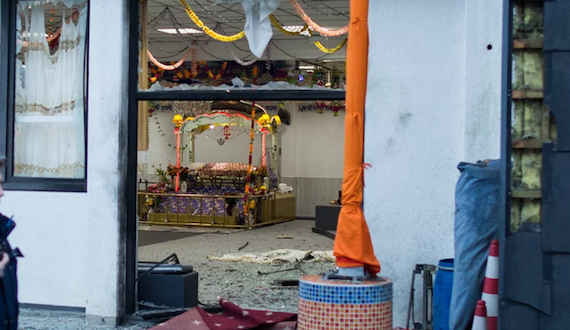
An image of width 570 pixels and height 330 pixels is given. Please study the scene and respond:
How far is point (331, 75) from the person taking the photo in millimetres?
16031

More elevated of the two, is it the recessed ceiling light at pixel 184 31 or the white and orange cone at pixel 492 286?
the recessed ceiling light at pixel 184 31

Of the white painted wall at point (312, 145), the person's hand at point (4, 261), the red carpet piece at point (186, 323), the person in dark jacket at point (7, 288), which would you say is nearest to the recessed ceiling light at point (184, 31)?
the white painted wall at point (312, 145)

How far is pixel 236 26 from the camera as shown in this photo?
1482cm

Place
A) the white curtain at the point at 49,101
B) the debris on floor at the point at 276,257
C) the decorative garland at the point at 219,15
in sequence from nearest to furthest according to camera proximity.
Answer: the white curtain at the point at 49,101 → the debris on floor at the point at 276,257 → the decorative garland at the point at 219,15

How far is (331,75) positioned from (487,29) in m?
10.4

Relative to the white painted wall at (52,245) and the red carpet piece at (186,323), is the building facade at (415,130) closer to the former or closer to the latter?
the white painted wall at (52,245)

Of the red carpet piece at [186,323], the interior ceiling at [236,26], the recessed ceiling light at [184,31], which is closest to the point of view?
the red carpet piece at [186,323]

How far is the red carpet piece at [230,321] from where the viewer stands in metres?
6.11

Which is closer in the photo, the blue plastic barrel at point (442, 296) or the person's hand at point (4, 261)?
the person's hand at point (4, 261)

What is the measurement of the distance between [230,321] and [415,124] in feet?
7.40

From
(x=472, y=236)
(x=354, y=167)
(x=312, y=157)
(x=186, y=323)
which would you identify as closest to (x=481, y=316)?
(x=472, y=236)

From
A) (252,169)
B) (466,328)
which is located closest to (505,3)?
(466,328)

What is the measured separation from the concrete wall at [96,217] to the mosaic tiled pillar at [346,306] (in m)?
2.77

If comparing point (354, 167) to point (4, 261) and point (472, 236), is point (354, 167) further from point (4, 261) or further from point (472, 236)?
point (4, 261)
